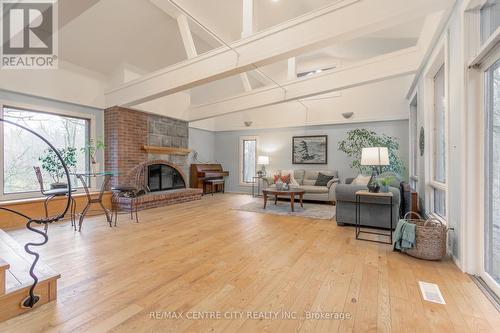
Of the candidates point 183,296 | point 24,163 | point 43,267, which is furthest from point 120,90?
point 183,296

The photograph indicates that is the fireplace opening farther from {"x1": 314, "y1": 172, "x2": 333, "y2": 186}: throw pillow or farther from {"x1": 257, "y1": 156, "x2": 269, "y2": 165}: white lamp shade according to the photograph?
{"x1": 314, "y1": 172, "x2": 333, "y2": 186}: throw pillow

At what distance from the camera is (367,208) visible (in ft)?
12.2

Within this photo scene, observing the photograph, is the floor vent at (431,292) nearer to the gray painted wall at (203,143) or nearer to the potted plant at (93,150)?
the potted plant at (93,150)

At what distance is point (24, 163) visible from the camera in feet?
14.0

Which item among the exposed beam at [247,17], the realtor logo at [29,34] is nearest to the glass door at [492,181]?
the exposed beam at [247,17]

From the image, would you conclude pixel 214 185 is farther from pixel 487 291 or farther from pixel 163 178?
pixel 487 291

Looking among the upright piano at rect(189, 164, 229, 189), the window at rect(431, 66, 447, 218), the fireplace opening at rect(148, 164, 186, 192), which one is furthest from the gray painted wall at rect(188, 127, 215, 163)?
the window at rect(431, 66, 447, 218)

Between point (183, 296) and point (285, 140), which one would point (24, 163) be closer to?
point (183, 296)

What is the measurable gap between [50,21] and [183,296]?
187 inches

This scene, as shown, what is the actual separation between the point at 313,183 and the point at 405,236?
4224mm

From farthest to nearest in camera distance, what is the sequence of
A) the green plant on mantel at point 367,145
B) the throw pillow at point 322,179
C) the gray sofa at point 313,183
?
the throw pillow at point 322,179 < the gray sofa at point 313,183 < the green plant on mantel at point 367,145

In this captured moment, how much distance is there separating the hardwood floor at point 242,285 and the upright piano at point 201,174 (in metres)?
4.20

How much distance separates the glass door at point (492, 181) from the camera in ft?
6.34

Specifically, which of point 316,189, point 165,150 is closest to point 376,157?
point 316,189
